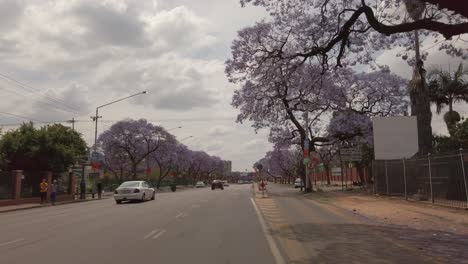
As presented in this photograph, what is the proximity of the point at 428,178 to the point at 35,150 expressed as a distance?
28030 millimetres

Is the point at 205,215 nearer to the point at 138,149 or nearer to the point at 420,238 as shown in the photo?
the point at 420,238

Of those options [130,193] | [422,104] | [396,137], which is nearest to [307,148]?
[396,137]

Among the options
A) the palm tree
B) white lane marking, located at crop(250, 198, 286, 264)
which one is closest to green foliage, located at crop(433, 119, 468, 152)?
the palm tree

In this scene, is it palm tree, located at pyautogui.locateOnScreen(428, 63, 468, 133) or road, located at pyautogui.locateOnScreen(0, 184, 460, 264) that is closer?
road, located at pyautogui.locateOnScreen(0, 184, 460, 264)

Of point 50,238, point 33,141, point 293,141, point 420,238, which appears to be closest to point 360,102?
point 293,141

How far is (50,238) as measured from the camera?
14297 millimetres

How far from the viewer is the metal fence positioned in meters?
22.4

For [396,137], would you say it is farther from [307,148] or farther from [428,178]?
[307,148]

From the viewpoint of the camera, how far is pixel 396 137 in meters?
35.5

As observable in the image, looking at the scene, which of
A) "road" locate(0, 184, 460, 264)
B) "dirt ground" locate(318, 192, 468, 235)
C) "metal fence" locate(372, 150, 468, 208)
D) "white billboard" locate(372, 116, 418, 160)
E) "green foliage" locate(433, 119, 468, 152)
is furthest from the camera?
"green foliage" locate(433, 119, 468, 152)

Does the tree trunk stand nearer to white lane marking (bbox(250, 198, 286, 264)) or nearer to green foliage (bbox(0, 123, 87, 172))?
white lane marking (bbox(250, 198, 286, 264))

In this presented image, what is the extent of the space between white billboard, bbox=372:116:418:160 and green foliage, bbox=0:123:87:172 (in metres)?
23.6

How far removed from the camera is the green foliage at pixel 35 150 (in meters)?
39.5

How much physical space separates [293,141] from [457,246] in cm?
4170
